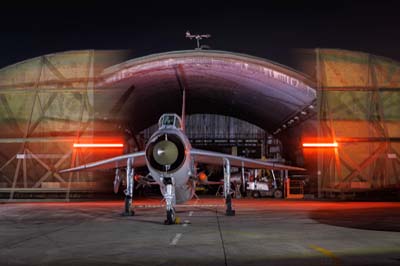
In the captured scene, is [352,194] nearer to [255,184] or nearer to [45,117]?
[255,184]

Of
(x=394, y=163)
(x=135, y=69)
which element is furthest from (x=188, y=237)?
(x=394, y=163)

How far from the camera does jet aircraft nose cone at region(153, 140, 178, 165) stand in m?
14.2

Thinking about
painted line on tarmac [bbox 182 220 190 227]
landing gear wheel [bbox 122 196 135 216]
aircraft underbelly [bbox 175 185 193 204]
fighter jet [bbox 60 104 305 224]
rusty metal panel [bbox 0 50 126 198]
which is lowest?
painted line on tarmac [bbox 182 220 190 227]

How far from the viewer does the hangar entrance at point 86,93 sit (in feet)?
100

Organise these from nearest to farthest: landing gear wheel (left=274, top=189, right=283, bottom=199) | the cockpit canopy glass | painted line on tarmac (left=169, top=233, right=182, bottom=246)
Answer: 1. painted line on tarmac (left=169, top=233, right=182, bottom=246)
2. the cockpit canopy glass
3. landing gear wheel (left=274, top=189, right=283, bottom=199)

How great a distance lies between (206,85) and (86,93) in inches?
385

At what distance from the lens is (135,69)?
3061 centimetres

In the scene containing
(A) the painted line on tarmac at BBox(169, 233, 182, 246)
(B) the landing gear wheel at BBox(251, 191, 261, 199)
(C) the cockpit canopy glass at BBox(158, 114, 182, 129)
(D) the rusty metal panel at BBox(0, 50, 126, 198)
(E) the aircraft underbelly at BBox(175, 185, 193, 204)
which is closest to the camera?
(A) the painted line on tarmac at BBox(169, 233, 182, 246)

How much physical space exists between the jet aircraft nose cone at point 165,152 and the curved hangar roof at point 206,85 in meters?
16.0

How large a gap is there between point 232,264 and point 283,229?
5.94 meters

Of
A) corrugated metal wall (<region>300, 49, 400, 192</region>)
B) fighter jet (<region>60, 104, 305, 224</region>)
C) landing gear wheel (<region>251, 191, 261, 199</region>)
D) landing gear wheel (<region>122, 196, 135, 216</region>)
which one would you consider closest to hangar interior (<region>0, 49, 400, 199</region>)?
corrugated metal wall (<region>300, 49, 400, 192</region>)

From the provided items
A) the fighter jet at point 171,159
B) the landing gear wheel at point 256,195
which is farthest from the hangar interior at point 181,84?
the fighter jet at point 171,159

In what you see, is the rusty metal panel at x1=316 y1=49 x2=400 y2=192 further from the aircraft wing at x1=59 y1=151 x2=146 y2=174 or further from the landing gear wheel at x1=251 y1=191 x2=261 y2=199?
the aircraft wing at x1=59 y1=151 x2=146 y2=174

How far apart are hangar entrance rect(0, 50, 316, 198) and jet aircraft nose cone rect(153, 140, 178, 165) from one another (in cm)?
1599
